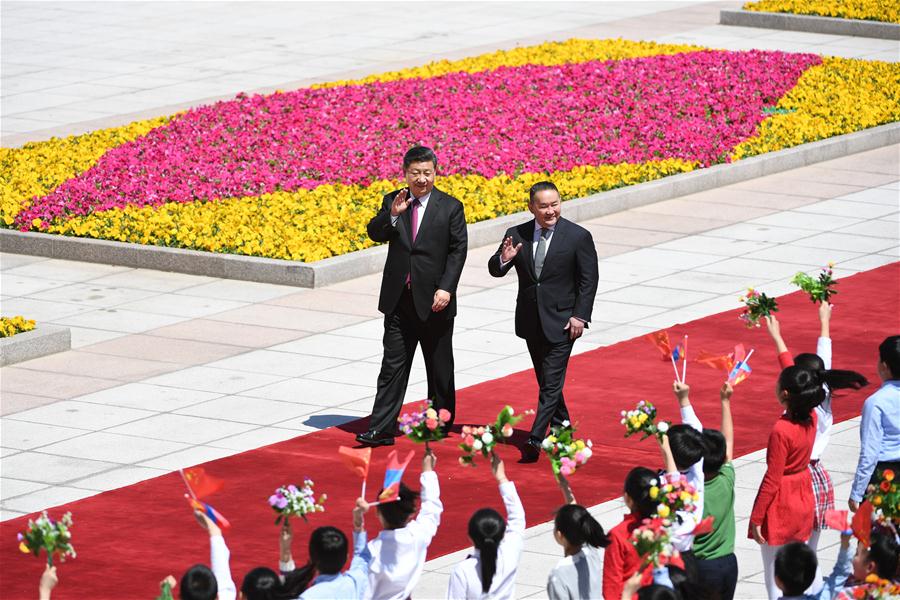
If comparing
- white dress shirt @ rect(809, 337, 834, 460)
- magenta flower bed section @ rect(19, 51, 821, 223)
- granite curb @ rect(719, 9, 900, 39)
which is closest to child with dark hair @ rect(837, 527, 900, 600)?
white dress shirt @ rect(809, 337, 834, 460)

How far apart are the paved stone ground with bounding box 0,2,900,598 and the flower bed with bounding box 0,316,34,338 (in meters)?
0.37

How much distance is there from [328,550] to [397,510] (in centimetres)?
57

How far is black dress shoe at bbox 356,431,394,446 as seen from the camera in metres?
12.3

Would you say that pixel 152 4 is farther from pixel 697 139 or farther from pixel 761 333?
pixel 761 333

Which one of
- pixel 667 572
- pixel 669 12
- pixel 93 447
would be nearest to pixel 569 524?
pixel 667 572

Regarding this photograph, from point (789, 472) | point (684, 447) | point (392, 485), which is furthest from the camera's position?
point (789, 472)

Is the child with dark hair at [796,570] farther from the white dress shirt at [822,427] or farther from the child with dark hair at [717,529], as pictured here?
the white dress shirt at [822,427]

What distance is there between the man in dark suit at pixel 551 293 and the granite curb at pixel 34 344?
171 inches

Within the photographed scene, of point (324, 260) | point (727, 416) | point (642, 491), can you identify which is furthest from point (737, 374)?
point (324, 260)

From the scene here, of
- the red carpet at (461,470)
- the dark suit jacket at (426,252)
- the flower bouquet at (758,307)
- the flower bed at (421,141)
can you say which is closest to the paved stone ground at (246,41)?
the flower bed at (421,141)

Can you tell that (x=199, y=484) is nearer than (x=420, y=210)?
Yes

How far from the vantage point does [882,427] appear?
9.46m

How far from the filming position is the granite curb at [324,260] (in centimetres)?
1659

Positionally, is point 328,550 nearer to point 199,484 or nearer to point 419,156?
point 199,484
